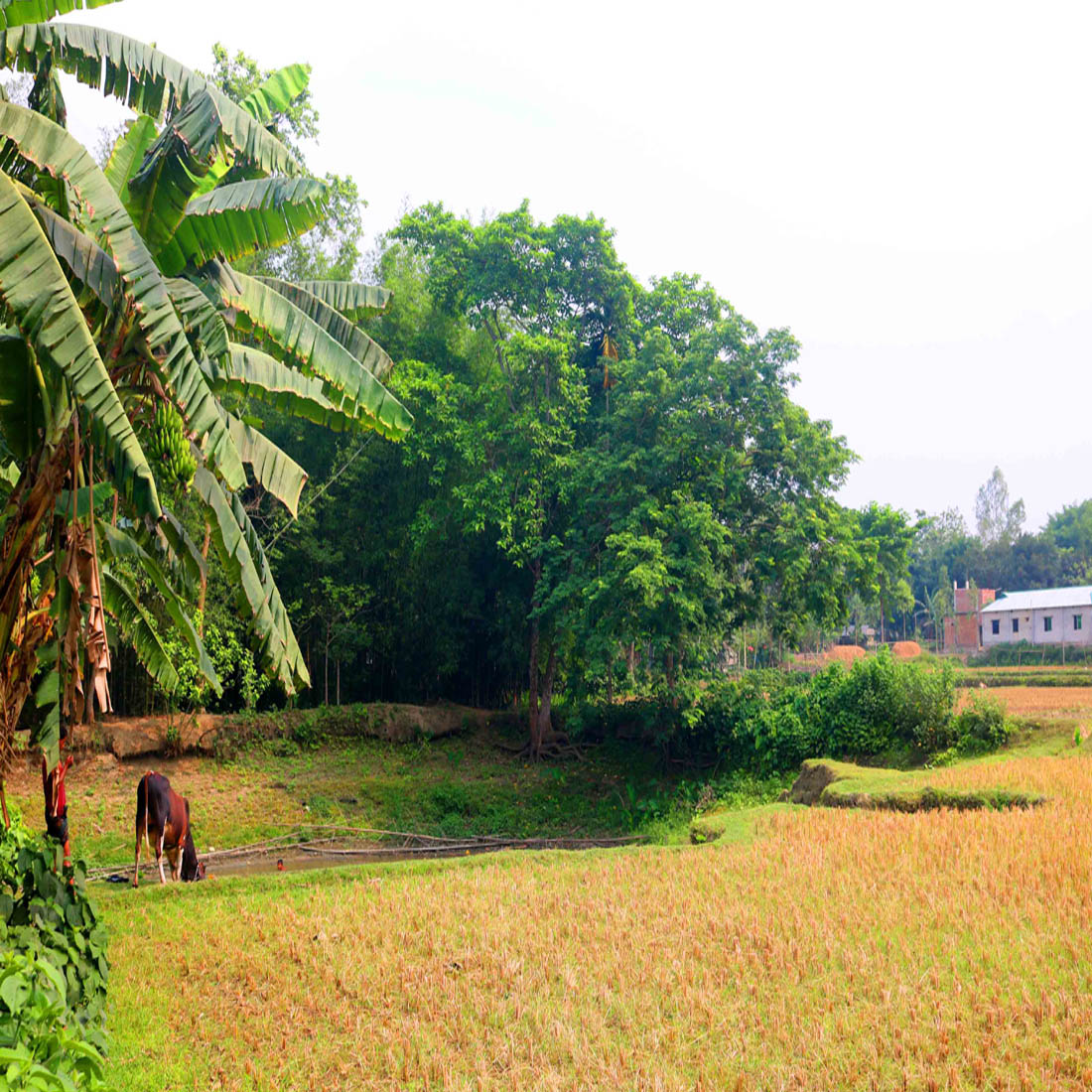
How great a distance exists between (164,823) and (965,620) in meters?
43.4

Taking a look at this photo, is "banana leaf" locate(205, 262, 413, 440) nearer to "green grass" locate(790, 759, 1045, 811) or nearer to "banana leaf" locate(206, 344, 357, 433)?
"banana leaf" locate(206, 344, 357, 433)

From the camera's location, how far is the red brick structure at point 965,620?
141 feet

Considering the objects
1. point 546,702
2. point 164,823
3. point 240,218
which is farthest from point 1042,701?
point 240,218

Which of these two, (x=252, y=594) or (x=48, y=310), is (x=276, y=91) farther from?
(x=252, y=594)

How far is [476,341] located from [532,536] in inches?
182

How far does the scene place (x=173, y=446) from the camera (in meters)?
4.93

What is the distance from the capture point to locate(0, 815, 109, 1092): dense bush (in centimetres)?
271

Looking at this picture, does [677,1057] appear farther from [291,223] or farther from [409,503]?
[409,503]

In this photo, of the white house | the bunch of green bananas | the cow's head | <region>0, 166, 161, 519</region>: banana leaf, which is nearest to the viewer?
<region>0, 166, 161, 519</region>: banana leaf

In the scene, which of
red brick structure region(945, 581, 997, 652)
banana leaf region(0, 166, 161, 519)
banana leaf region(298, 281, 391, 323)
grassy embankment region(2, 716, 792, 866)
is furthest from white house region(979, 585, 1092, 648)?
banana leaf region(0, 166, 161, 519)

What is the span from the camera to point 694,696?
15.7 m

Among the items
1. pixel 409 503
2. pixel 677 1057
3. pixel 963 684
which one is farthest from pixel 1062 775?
pixel 963 684

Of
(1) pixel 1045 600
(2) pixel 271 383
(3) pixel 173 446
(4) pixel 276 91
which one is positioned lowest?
(1) pixel 1045 600

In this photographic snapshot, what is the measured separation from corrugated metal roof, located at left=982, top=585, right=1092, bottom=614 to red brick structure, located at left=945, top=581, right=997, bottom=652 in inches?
51.1
